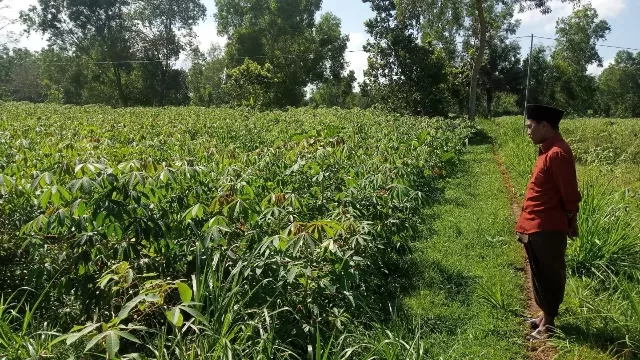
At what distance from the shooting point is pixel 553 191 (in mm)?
3451

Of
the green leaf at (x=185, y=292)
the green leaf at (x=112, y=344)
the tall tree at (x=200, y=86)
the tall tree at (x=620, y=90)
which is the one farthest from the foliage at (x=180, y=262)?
the tall tree at (x=620, y=90)

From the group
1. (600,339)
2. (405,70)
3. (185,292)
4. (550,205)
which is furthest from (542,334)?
(405,70)

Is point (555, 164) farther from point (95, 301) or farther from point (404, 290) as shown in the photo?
point (95, 301)

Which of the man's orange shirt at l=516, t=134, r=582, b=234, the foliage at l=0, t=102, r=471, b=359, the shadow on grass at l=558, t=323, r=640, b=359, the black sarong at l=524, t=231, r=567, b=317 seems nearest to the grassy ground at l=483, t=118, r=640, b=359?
the shadow on grass at l=558, t=323, r=640, b=359

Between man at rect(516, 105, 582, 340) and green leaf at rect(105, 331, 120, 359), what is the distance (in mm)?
2843

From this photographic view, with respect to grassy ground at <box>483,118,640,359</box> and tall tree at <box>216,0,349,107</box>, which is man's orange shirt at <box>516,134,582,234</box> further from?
tall tree at <box>216,0,349,107</box>

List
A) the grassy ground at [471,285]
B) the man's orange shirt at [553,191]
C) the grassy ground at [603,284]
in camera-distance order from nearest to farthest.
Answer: the man's orange shirt at [553,191] < the grassy ground at [603,284] < the grassy ground at [471,285]

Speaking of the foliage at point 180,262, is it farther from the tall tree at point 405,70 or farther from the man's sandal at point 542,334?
the tall tree at point 405,70

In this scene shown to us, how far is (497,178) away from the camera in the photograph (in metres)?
10.1

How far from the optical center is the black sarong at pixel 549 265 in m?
3.49

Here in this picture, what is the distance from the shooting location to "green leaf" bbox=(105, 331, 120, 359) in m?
1.70

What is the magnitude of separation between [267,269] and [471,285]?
2461 mm

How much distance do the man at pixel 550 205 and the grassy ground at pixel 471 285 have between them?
0.47 metres

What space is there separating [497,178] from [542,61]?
102ft
